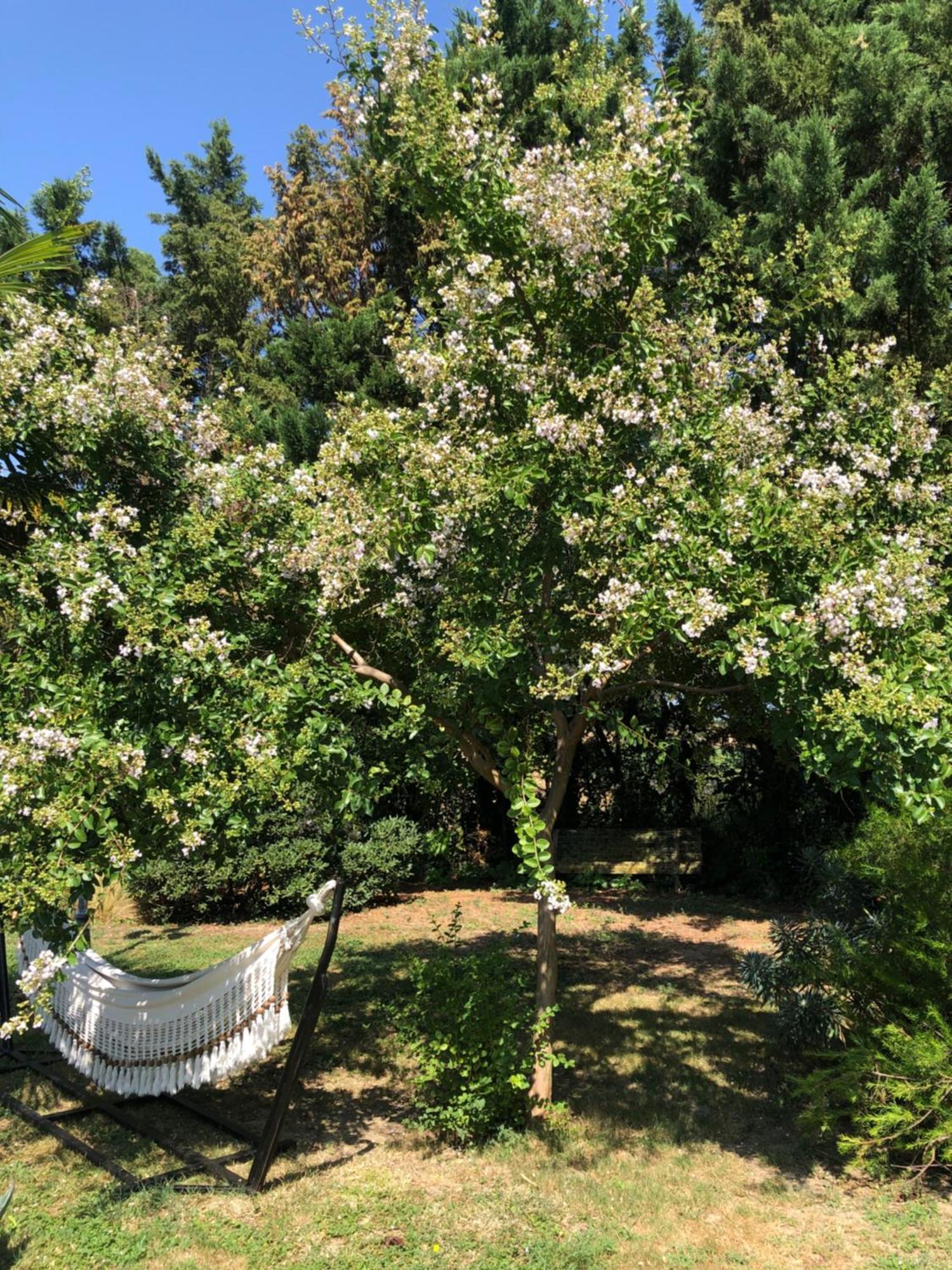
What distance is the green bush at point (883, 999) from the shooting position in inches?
159

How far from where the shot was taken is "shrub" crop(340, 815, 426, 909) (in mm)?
10281

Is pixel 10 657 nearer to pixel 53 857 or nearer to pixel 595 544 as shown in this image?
pixel 53 857

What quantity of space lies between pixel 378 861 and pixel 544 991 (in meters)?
5.60

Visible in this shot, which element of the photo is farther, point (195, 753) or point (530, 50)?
point (530, 50)

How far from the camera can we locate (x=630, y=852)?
1144 cm

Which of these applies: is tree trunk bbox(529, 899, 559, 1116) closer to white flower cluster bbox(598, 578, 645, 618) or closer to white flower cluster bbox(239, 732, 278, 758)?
white flower cluster bbox(598, 578, 645, 618)

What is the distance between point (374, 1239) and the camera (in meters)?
3.71

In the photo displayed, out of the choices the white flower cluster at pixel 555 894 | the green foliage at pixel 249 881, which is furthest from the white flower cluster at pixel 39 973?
the green foliage at pixel 249 881

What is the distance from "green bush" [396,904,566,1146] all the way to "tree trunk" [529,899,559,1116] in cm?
6

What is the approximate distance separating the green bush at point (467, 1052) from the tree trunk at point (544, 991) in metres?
0.06

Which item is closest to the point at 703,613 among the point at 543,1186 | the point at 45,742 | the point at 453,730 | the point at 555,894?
the point at 555,894

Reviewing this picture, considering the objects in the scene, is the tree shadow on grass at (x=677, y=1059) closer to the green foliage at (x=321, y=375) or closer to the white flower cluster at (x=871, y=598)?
the white flower cluster at (x=871, y=598)

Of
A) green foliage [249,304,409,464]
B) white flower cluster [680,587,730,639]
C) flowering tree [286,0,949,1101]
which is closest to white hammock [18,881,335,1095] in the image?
flowering tree [286,0,949,1101]

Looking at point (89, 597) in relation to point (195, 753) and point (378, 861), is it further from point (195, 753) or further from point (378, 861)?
point (378, 861)
